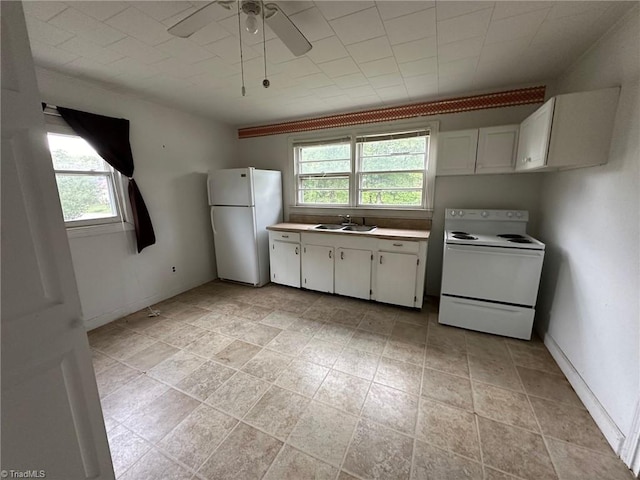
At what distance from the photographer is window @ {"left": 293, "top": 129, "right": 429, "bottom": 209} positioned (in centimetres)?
326

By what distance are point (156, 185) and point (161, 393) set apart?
2.37 metres

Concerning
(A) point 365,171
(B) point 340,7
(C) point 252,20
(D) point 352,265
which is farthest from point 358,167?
(C) point 252,20

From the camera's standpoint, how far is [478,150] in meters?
2.72

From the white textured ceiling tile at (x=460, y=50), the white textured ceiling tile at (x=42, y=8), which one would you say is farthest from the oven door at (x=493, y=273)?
the white textured ceiling tile at (x=42, y=8)

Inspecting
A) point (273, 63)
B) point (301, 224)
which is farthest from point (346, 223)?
point (273, 63)

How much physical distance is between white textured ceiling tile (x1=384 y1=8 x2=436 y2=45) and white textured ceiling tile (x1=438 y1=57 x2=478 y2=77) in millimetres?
554

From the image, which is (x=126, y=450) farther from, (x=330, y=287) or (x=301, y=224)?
(x=301, y=224)

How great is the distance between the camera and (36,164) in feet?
2.61

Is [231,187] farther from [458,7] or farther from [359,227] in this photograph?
[458,7]

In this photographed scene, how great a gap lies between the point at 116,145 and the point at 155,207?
2.53 feet

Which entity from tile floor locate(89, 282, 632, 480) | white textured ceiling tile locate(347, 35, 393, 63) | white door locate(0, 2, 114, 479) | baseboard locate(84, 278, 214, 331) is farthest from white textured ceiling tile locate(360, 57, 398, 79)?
baseboard locate(84, 278, 214, 331)

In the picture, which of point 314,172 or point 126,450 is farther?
point 314,172

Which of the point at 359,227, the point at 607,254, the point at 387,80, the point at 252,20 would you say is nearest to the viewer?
the point at 252,20

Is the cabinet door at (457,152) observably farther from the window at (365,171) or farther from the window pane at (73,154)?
the window pane at (73,154)
